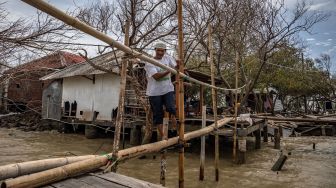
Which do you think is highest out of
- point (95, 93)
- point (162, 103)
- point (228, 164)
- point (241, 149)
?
point (95, 93)

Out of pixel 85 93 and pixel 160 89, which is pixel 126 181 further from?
pixel 85 93

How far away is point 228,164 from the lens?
9516 millimetres

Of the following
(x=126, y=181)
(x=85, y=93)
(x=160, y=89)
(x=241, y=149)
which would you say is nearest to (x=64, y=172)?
(x=126, y=181)

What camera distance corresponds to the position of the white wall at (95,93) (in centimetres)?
1526

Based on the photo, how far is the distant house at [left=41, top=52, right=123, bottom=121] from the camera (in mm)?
15188

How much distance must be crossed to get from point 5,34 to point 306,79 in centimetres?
2519

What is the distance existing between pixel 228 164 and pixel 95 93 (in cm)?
896

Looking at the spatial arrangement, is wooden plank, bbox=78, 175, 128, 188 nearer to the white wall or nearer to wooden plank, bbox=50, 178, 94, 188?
wooden plank, bbox=50, 178, 94, 188

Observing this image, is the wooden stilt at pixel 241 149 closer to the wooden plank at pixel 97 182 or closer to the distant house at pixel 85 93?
the distant house at pixel 85 93

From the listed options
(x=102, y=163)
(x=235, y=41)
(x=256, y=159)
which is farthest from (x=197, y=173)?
(x=235, y=41)

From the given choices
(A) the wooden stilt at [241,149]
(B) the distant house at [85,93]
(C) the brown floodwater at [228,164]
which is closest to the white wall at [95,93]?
(B) the distant house at [85,93]

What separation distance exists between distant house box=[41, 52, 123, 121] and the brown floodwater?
6.37ft

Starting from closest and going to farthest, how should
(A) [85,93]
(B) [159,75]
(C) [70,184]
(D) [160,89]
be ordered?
(C) [70,184], (B) [159,75], (D) [160,89], (A) [85,93]

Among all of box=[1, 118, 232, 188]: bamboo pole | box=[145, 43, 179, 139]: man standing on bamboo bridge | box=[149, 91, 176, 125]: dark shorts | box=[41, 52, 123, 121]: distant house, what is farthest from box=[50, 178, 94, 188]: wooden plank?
box=[41, 52, 123, 121]: distant house
